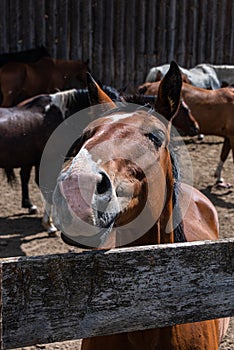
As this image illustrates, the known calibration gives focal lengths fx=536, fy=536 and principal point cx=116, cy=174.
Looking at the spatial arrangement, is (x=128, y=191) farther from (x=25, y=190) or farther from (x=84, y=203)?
(x=25, y=190)

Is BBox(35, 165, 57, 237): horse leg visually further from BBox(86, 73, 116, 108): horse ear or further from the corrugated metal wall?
the corrugated metal wall

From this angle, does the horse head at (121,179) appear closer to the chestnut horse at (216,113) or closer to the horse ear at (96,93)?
the horse ear at (96,93)

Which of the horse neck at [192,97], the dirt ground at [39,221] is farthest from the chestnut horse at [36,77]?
the dirt ground at [39,221]

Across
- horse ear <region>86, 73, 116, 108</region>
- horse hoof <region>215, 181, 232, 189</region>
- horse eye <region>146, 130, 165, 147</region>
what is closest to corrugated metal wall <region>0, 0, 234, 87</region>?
horse hoof <region>215, 181, 232, 189</region>

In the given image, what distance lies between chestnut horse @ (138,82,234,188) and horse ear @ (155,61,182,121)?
5.96m

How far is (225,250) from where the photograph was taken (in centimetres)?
179

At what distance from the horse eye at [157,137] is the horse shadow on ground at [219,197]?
17.2 ft

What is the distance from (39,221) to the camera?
6707 mm

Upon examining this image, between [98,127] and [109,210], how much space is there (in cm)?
46

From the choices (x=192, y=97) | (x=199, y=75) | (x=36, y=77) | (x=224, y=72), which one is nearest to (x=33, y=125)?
(x=192, y=97)

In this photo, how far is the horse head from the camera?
1646mm

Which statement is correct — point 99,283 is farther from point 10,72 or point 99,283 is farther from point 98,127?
point 10,72

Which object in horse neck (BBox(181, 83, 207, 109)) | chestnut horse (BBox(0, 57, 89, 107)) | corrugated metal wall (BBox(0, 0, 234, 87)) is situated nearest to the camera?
horse neck (BBox(181, 83, 207, 109))

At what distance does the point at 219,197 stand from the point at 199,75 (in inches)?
171
